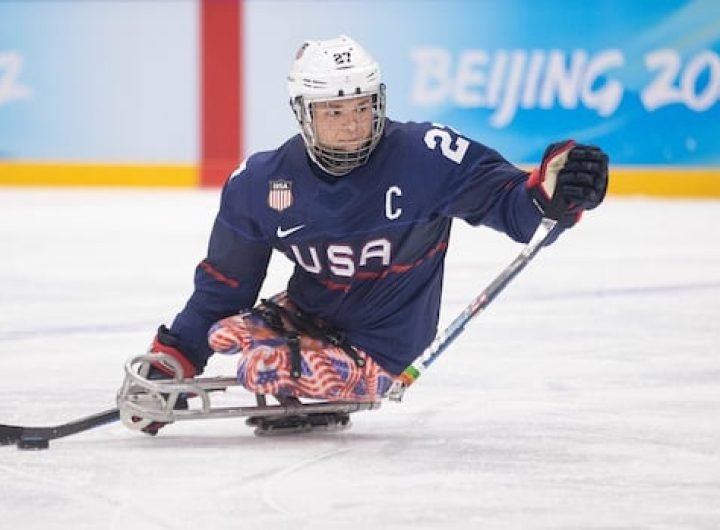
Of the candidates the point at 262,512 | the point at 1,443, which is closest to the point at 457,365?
the point at 1,443

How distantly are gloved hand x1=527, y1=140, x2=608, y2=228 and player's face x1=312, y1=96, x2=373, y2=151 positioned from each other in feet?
0.96

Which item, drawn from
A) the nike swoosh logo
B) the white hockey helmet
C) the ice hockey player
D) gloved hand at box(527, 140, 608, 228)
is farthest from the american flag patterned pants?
gloved hand at box(527, 140, 608, 228)

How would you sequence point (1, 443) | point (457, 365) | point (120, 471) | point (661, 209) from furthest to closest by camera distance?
point (661, 209) → point (457, 365) → point (1, 443) → point (120, 471)

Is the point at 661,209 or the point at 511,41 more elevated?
the point at 511,41

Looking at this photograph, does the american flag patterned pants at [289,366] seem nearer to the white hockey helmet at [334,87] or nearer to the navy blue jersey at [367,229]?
the navy blue jersey at [367,229]

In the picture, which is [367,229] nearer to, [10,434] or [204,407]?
[204,407]

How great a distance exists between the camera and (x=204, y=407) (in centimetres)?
272

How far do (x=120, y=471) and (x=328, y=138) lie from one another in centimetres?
65

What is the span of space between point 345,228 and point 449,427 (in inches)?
16.5

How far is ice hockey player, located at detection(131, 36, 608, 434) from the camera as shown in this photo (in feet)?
8.67

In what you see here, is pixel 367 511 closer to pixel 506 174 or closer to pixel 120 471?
pixel 120 471

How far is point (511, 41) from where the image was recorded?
8.60 meters

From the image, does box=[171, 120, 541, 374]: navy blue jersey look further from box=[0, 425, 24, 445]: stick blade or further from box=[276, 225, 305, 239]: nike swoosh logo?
box=[0, 425, 24, 445]: stick blade

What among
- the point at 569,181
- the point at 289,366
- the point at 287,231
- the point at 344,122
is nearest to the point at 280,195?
the point at 287,231
